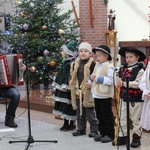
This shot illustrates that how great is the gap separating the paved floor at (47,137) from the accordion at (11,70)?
79cm

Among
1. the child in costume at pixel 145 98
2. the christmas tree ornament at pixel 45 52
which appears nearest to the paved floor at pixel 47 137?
the child in costume at pixel 145 98

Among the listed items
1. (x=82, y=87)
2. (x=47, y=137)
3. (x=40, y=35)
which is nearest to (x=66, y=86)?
(x=82, y=87)

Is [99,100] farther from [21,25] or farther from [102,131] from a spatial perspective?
[21,25]

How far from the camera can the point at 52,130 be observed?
5789mm

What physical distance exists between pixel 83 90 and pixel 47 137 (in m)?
A: 0.91

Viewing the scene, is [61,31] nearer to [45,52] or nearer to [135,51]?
[45,52]

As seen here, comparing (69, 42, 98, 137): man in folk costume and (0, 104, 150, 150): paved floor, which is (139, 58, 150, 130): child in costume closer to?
(0, 104, 150, 150): paved floor

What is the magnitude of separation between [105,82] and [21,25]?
531 cm

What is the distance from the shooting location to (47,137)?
17.6 ft

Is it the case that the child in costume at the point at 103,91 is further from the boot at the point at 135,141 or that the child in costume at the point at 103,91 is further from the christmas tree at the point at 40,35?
the christmas tree at the point at 40,35

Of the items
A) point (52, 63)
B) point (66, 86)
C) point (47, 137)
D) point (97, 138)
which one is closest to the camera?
point (97, 138)

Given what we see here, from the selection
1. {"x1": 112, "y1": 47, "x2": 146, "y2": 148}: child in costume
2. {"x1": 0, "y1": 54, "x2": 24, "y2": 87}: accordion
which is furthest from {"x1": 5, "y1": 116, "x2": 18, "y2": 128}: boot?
{"x1": 112, "y1": 47, "x2": 146, "y2": 148}: child in costume

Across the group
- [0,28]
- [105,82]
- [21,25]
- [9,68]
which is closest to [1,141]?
[9,68]

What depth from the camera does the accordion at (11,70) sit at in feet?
18.9
